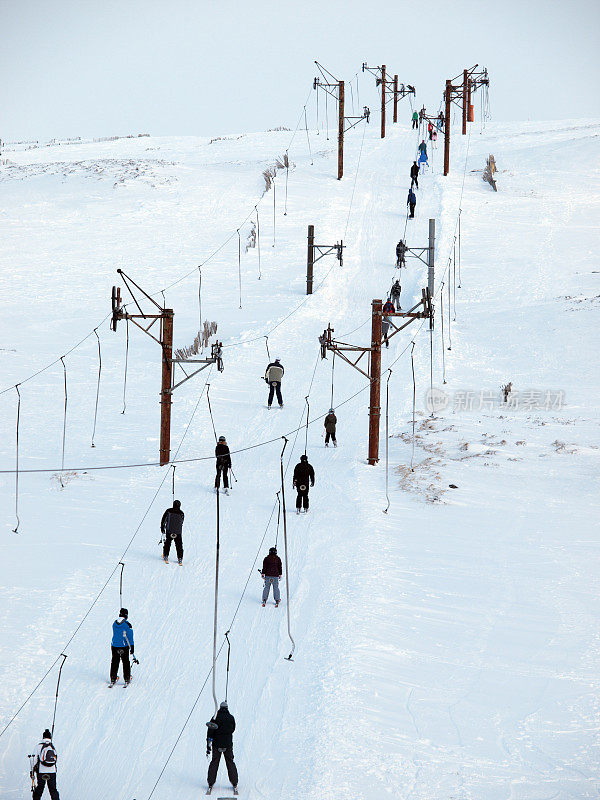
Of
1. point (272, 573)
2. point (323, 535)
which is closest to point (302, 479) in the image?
point (323, 535)

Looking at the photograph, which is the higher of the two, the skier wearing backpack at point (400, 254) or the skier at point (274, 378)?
the skier wearing backpack at point (400, 254)

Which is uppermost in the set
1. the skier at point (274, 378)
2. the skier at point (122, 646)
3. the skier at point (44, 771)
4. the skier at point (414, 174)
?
the skier at point (414, 174)

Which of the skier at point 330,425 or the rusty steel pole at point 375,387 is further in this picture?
the skier at point 330,425

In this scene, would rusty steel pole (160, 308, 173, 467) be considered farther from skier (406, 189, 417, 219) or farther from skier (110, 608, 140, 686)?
skier (406, 189, 417, 219)

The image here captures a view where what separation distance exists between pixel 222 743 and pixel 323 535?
7.67 metres

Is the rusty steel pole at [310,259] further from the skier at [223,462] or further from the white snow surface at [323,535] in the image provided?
the skier at [223,462]

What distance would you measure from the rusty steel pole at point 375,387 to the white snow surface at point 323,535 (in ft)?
1.66

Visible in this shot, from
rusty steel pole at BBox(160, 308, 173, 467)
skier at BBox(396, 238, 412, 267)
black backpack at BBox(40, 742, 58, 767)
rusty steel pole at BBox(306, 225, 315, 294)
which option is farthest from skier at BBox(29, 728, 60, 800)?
skier at BBox(396, 238, 412, 267)

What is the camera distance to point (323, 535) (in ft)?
63.6

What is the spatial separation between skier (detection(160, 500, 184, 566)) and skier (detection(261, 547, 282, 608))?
203 centimetres

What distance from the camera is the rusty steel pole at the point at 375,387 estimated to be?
23.1 metres

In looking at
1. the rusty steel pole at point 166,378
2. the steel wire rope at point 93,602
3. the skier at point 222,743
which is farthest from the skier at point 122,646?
the rusty steel pole at point 166,378

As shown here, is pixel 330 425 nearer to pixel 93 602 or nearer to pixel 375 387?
pixel 375 387

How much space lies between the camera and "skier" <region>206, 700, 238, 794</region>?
1198 cm
